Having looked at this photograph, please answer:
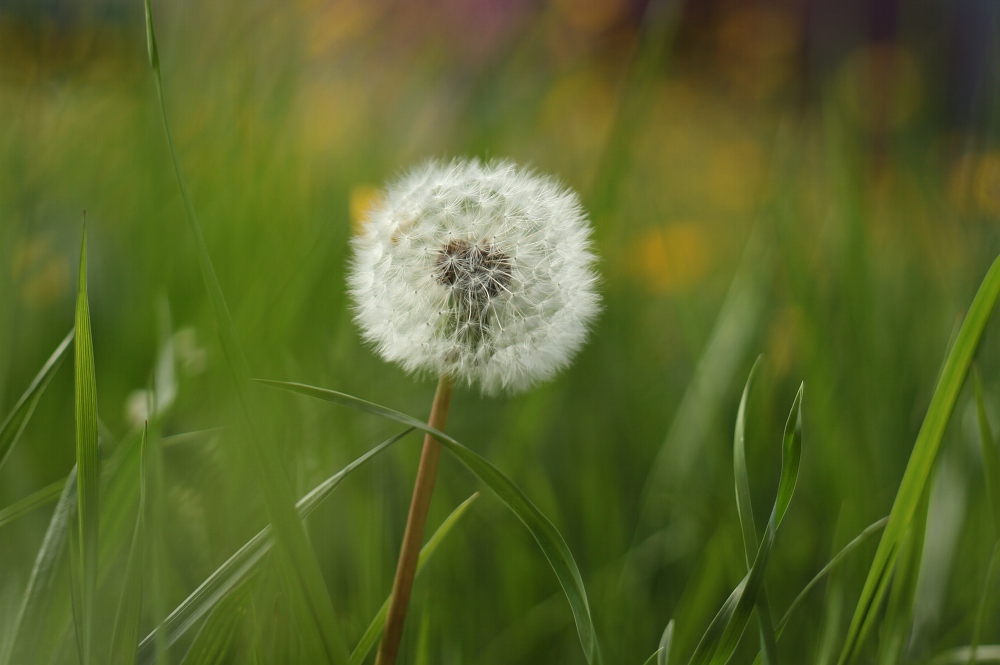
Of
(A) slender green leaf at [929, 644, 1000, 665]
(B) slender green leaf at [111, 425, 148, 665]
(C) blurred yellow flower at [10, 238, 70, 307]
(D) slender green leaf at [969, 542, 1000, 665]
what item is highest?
(C) blurred yellow flower at [10, 238, 70, 307]

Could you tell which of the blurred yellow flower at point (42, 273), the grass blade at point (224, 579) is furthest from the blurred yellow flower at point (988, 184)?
the blurred yellow flower at point (42, 273)

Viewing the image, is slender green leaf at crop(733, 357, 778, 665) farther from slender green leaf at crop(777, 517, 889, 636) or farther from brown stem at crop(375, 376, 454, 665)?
brown stem at crop(375, 376, 454, 665)

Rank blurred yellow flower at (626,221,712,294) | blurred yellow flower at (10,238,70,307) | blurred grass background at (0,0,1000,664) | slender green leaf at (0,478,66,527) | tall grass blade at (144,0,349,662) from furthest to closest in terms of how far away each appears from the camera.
Answer: blurred yellow flower at (626,221,712,294) → blurred yellow flower at (10,238,70,307) → blurred grass background at (0,0,1000,664) → slender green leaf at (0,478,66,527) → tall grass blade at (144,0,349,662)

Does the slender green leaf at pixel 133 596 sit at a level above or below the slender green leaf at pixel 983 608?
above

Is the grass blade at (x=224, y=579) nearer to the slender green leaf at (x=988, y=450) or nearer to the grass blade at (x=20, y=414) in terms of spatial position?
the grass blade at (x=20, y=414)

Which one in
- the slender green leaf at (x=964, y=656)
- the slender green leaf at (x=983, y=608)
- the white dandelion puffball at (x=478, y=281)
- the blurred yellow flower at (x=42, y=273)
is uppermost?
the blurred yellow flower at (x=42, y=273)

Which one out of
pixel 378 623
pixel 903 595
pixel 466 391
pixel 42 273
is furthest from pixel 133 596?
pixel 42 273

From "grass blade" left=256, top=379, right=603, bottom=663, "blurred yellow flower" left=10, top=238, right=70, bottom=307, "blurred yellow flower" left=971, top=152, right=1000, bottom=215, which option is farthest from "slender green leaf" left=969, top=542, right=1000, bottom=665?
"blurred yellow flower" left=10, top=238, right=70, bottom=307
